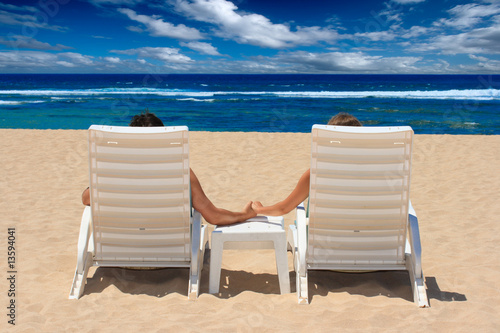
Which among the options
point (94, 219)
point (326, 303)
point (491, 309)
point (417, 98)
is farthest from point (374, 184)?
point (417, 98)

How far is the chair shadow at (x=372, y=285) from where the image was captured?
2.82 m

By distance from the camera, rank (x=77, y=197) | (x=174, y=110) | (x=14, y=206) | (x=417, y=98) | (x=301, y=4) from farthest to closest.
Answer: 1. (x=301, y=4)
2. (x=417, y=98)
3. (x=174, y=110)
4. (x=77, y=197)
5. (x=14, y=206)

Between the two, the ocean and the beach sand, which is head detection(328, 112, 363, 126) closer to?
the beach sand

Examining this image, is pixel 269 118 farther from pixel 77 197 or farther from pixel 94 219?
pixel 94 219

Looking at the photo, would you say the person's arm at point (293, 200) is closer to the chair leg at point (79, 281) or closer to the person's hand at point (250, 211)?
the person's hand at point (250, 211)

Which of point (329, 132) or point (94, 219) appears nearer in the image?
point (329, 132)

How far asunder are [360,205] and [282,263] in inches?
25.6

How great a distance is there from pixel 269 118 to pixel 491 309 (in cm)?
1687

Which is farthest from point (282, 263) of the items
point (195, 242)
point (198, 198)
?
point (198, 198)

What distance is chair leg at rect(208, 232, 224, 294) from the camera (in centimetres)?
271

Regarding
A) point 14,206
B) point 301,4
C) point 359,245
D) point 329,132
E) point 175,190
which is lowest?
point 14,206

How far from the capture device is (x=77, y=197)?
17.9 feet

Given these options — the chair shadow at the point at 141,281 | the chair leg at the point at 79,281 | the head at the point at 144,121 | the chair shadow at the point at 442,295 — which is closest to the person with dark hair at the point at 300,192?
the chair shadow at the point at 141,281

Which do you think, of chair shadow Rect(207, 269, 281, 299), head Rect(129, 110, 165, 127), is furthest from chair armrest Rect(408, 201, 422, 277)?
head Rect(129, 110, 165, 127)
